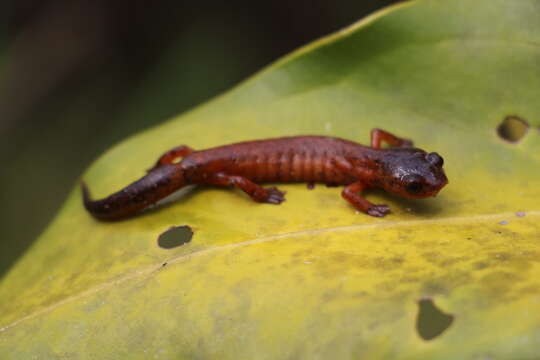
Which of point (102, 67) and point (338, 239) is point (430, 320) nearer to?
point (338, 239)

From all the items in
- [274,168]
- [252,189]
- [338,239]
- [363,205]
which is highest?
[274,168]

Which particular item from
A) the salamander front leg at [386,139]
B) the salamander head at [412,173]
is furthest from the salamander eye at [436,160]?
the salamander front leg at [386,139]

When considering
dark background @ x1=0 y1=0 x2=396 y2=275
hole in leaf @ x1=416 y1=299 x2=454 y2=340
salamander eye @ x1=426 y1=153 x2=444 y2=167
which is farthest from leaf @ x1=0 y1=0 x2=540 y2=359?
dark background @ x1=0 y1=0 x2=396 y2=275

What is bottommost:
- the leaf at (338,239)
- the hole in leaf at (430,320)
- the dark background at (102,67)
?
the hole in leaf at (430,320)

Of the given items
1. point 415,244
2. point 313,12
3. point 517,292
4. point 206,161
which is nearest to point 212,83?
point 313,12

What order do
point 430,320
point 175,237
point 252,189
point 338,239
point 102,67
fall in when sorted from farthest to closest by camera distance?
point 102,67 < point 252,189 < point 175,237 < point 338,239 < point 430,320

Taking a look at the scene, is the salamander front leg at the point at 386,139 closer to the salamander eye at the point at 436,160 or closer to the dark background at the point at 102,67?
the salamander eye at the point at 436,160

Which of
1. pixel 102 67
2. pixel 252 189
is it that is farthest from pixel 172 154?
pixel 102 67
